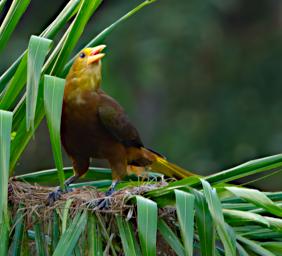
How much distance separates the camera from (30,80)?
2.36 m

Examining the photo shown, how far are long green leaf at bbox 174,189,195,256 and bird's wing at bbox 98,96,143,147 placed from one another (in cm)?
110

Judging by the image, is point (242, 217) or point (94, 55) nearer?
point (242, 217)

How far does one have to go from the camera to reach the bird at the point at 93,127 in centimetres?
345

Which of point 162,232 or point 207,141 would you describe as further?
point 207,141

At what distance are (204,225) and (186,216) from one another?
3.5 inches

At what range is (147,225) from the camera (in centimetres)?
242

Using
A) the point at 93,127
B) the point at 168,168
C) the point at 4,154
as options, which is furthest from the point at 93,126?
the point at 4,154

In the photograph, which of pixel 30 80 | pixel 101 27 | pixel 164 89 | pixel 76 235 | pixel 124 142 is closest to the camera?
pixel 30 80

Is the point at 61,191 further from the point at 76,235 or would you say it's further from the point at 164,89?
the point at 164,89

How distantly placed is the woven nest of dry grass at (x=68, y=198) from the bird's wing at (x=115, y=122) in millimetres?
673

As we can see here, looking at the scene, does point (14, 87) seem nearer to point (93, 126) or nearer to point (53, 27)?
point (53, 27)

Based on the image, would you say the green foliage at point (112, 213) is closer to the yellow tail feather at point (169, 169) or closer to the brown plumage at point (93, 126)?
the brown plumage at point (93, 126)

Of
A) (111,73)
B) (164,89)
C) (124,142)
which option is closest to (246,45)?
(164,89)

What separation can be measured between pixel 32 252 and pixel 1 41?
570mm
